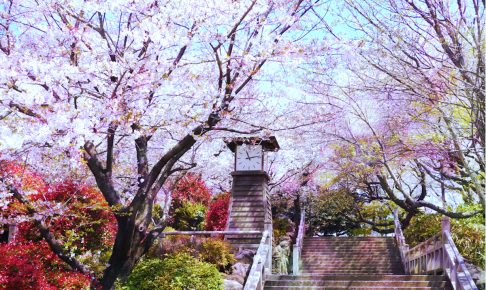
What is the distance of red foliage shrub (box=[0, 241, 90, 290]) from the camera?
8359mm

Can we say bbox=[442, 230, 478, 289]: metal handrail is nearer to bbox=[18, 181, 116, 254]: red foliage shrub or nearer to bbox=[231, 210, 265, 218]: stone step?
bbox=[231, 210, 265, 218]: stone step

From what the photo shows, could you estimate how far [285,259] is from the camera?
55.4 feet

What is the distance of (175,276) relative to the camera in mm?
9875

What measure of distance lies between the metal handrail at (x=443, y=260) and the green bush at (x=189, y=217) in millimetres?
7509

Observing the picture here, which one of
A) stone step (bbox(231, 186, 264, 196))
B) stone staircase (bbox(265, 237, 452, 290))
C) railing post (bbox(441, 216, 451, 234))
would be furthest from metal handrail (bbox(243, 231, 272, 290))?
stone step (bbox(231, 186, 264, 196))

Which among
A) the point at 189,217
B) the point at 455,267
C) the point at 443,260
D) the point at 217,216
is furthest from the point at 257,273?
the point at 189,217

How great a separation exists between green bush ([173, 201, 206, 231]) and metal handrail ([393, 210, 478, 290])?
751cm

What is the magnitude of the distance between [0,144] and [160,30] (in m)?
2.57

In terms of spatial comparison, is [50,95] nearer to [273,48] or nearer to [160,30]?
[160,30]

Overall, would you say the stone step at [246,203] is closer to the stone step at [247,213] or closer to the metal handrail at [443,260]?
the stone step at [247,213]

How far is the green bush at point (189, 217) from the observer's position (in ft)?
61.8

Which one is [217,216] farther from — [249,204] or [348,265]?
[348,265]

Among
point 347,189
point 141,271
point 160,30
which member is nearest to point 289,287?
point 141,271

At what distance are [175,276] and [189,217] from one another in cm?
907
